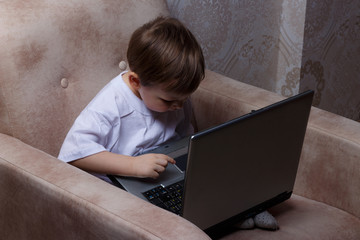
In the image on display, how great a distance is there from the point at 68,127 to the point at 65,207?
322 millimetres

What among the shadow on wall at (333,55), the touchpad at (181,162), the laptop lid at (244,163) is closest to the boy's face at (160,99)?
the touchpad at (181,162)

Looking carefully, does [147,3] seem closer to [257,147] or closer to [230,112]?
[230,112]

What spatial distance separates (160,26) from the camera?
1.24 m

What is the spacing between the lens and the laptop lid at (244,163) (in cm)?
99

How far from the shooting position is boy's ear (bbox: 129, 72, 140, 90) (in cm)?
128

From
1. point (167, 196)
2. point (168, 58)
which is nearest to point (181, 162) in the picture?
point (167, 196)

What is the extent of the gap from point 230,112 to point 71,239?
0.57 meters

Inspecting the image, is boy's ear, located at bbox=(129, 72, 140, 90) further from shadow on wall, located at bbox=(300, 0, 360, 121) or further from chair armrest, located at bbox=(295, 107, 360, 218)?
shadow on wall, located at bbox=(300, 0, 360, 121)

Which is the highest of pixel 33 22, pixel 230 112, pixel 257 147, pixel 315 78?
pixel 33 22

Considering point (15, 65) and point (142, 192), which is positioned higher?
point (15, 65)

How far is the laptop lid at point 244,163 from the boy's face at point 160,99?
25 cm

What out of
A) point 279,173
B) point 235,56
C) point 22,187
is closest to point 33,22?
point 22,187

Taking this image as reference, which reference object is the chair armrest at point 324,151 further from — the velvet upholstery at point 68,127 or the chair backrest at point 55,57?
the chair backrest at point 55,57

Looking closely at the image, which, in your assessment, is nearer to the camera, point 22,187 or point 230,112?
point 22,187
